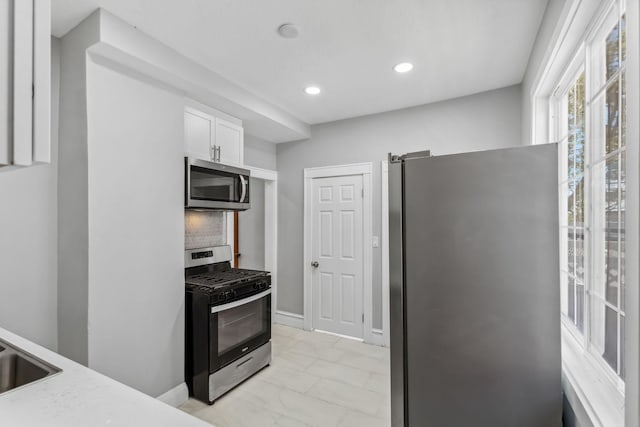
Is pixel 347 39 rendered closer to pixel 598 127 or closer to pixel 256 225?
pixel 598 127

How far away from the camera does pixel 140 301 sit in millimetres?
2133

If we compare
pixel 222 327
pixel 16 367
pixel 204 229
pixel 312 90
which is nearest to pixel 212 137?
pixel 204 229

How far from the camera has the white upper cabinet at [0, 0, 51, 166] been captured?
17.2 inches

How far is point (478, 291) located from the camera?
1.24 meters

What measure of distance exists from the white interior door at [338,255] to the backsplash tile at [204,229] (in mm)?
1162

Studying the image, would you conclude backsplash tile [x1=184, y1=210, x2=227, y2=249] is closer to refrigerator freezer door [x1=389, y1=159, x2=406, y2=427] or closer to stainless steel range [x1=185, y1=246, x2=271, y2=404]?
stainless steel range [x1=185, y1=246, x2=271, y2=404]

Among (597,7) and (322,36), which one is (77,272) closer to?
(322,36)

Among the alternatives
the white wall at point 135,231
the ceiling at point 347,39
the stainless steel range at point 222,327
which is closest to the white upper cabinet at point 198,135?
the white wall at point 135,231

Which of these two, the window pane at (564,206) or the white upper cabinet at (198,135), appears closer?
the window pane at (564,206)

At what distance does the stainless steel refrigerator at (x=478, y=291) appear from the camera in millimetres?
1162

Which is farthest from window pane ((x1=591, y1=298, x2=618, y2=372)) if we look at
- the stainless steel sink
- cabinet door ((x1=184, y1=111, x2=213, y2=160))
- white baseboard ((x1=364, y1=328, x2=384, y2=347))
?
cabinet door ((x1=184, y1=111, x2=213, y2=160))

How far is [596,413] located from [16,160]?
1.58m

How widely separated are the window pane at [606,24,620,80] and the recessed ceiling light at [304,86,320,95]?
2.05m

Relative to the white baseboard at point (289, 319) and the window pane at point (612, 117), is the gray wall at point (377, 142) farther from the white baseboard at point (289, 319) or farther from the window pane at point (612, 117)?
the window pane at point (612, 117)
